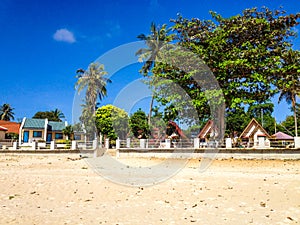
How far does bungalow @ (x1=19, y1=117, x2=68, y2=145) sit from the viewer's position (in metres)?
46.8

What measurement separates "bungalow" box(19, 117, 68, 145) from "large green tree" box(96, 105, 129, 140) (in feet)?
35.6

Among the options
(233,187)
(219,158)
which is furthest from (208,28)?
(233,187)

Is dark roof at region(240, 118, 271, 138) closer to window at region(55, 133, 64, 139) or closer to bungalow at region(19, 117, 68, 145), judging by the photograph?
bungalow at region(19, 117, 68, 145)

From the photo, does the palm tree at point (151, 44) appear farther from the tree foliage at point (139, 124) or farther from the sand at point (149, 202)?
the sand at point (149, 202)

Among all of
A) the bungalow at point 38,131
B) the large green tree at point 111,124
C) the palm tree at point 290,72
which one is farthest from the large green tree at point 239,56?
the bungalow at point 38,131

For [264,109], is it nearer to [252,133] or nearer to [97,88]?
[252,133]

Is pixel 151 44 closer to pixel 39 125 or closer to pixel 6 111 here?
pixel 39 125

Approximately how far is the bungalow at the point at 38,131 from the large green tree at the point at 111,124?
10.9m

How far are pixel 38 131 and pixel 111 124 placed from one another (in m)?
14.6

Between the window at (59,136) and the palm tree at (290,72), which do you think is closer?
the palm tree at (290,72)

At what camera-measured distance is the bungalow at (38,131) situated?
4684 cm

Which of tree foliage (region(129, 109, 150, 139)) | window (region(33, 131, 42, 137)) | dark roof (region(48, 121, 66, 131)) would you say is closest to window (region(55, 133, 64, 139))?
dark roof (region(48, 121, 66, 131))

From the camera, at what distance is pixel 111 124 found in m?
41.3

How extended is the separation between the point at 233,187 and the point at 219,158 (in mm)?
10576
